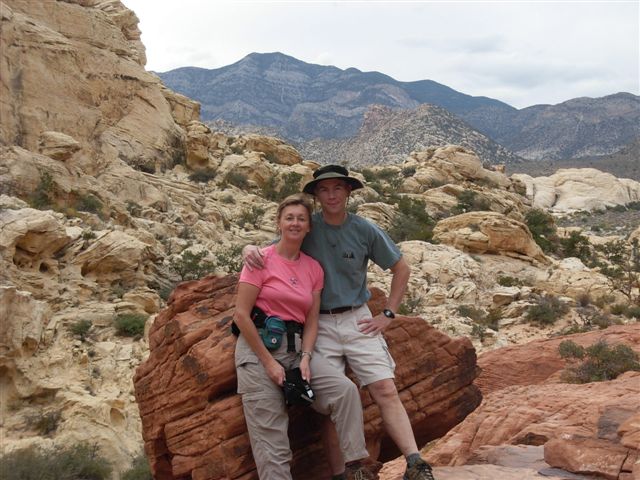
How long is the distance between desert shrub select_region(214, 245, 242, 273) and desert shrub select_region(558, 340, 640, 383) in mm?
8444

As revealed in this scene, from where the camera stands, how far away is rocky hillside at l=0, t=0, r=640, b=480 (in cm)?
845

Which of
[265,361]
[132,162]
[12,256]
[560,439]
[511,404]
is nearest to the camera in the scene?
[265,361]

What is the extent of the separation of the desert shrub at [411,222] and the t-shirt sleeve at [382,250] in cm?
1697

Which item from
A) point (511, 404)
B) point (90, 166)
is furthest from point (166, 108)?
point (511, 404)

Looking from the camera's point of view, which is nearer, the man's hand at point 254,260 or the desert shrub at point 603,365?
the man's hand at point 254,260

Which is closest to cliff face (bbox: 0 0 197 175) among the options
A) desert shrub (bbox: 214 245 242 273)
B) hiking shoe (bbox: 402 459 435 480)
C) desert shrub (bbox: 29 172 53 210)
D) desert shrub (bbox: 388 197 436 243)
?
desert shrub (bbox: 29 172 53 210)

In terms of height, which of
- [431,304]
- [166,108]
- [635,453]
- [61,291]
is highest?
[166,108]

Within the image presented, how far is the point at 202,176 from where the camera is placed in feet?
79.4

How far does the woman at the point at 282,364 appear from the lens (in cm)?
330

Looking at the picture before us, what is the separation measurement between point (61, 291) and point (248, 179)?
15.2m

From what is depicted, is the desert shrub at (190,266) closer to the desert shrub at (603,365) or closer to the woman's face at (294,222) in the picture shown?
the desert shrub at (603,365)

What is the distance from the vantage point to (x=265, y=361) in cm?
330

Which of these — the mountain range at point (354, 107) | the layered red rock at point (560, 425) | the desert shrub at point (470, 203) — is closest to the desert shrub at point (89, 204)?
the layered red rock at point (560, 425)

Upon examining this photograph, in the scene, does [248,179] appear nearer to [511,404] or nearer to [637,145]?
[511,404]
